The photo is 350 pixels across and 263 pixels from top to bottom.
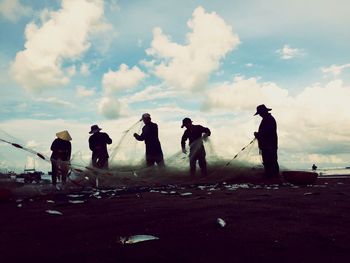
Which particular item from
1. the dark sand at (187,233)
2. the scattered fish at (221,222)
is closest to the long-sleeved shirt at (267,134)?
the dark sand at (187,233)

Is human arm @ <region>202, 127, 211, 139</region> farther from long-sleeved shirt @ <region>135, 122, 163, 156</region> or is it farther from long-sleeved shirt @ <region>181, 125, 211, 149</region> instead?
long-sleeved shirt @ <region>135, 122, 163, 156</region>

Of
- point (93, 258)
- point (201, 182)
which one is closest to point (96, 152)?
point (201, 182)

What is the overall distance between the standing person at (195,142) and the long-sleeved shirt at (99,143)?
2.74 meters

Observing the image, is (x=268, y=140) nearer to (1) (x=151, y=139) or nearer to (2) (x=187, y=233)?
(1) (x=151, y=139)

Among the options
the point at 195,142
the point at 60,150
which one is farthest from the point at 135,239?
the point at 60,150

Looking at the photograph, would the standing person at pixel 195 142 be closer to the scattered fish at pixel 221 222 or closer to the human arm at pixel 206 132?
the human arm at pixel 206 132

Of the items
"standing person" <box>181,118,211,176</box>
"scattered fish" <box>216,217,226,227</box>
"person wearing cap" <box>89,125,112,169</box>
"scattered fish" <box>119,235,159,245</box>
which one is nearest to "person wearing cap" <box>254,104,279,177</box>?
"standing person" <box>181,118,211,176</box>

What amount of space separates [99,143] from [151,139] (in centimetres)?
184

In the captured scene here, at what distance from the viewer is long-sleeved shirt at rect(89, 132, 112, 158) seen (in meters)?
13.7

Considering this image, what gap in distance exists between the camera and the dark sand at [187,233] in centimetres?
316

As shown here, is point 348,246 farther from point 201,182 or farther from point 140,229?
point 201,182

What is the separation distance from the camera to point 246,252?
3.21 metres

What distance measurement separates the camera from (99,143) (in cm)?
1380

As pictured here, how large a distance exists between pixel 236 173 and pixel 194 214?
7.39 meters
